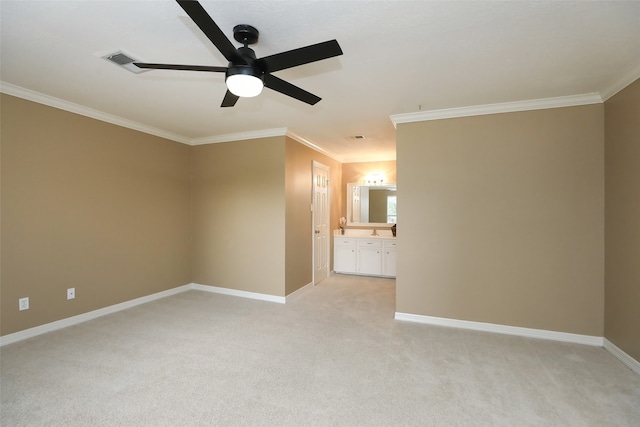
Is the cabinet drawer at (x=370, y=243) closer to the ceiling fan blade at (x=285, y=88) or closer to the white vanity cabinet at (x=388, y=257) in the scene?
the white vanity cabinet at (x=388, y=257)

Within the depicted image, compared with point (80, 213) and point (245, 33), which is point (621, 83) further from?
point (80, 213)

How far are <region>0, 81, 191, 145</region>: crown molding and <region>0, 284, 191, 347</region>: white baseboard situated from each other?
2324mm

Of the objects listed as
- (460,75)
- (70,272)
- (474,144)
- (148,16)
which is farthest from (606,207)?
(70,272)

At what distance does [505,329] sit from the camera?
326 cm

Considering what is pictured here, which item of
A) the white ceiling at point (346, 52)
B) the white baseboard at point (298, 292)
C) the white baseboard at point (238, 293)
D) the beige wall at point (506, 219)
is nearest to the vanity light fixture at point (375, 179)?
the white baseboard at point (298, 292)

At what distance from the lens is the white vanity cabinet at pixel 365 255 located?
577 cm

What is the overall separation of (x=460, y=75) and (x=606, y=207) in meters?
1.99

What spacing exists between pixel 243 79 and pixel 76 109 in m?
2.90

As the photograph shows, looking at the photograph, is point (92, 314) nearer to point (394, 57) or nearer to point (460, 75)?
point (394, 57)

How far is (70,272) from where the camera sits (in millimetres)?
3381

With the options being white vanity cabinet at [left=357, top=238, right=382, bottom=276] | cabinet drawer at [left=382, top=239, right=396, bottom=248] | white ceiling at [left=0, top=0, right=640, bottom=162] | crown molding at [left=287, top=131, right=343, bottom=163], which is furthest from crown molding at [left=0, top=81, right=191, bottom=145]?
cabinet drawer at [left=382, top=239, right=396, bottom=248]

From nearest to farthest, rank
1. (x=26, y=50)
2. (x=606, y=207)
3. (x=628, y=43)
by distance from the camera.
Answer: (x=628, y=43), (x=26, y=50), (x=606, y=207)

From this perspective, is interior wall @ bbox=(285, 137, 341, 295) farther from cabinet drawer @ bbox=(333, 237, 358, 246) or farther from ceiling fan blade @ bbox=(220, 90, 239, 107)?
ceiling fan blade @ bbox=(220, 90, 239, 107)

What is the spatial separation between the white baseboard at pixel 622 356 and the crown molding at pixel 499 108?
7.68 ft
